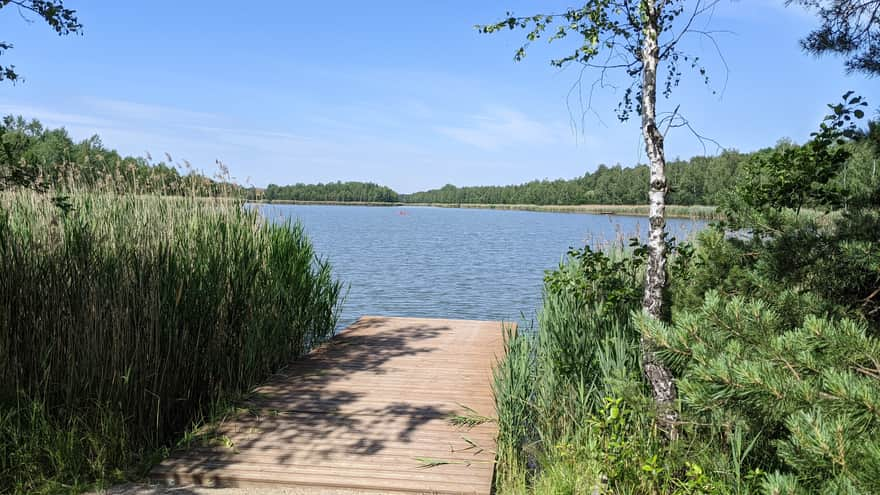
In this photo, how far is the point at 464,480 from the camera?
3602mm

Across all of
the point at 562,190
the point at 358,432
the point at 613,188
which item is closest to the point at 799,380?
the point at 358,432

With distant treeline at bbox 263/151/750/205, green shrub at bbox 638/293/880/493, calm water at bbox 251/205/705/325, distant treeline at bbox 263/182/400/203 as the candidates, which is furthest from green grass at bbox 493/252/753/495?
distant treeline at bbox 263/182/400/203

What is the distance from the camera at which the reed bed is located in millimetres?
3742

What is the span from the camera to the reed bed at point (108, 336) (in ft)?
12.3

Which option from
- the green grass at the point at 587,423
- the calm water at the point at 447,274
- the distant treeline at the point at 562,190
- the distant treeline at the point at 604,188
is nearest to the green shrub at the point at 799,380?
the green grass at the point at 587,423

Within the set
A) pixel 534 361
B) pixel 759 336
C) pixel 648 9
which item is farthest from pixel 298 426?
pixel 648 9

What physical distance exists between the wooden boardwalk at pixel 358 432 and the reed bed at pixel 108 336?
1.27 ft

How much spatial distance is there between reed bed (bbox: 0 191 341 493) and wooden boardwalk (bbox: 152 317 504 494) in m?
0.39

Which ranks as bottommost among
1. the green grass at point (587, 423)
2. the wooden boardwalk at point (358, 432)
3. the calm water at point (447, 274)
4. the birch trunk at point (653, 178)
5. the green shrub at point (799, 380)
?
the calm water at point (447, 274)

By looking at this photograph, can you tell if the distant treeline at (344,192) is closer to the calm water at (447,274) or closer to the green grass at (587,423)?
the calm water at (447,274)

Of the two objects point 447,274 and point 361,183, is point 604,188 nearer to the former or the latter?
point 447,274

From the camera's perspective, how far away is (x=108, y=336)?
12.9ft

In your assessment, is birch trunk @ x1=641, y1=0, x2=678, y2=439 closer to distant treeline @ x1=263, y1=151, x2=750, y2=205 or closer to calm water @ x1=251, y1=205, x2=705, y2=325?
calm water @ x1=251, y1=205, x2=705, y2=325

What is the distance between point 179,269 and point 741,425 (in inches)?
152
